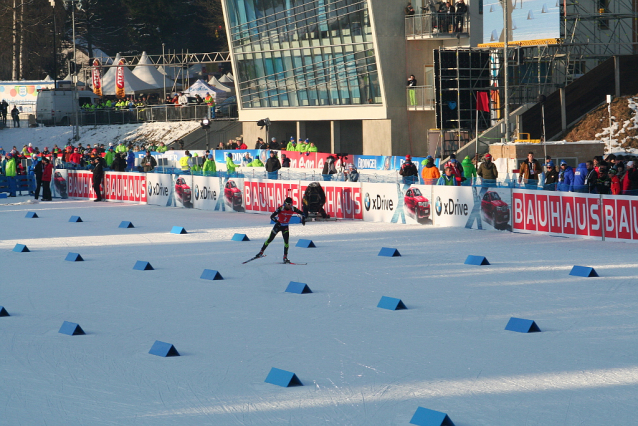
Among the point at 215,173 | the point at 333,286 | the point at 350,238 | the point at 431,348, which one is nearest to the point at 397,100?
the point at 215,173

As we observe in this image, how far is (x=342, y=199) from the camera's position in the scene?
23.5 meters

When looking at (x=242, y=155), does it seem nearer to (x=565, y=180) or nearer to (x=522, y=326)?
(x=565, y=180)

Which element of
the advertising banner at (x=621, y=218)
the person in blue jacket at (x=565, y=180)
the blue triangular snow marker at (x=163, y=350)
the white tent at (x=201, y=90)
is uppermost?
the white tent at (x=201, y=90)

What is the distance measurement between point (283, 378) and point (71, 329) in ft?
11.8

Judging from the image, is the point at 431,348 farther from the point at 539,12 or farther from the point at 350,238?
the point at 539,12

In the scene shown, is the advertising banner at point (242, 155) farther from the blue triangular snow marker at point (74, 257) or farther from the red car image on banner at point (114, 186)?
the blue triangular snow marker at point (74, 257)

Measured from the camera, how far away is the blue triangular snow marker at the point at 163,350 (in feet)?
30.8

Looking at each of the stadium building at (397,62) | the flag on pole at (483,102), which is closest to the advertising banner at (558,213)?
the stadium building at (397,62)

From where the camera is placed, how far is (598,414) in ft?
23.5

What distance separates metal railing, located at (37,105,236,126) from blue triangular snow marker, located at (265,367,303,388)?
46.7 metres

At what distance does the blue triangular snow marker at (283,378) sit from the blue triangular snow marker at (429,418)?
1520 mm

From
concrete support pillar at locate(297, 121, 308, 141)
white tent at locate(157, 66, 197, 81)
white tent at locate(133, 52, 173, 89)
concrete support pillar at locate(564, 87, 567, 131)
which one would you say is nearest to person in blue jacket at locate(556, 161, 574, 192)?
concrete support pillar at locate(564, 87, 567, 131)

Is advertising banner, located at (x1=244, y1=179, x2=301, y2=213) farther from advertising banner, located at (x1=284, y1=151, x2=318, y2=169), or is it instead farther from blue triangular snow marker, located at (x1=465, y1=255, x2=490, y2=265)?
advertising banner, located at (x1=284, y1=151, x2=318, y2=169)

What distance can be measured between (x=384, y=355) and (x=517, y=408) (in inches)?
86.5
